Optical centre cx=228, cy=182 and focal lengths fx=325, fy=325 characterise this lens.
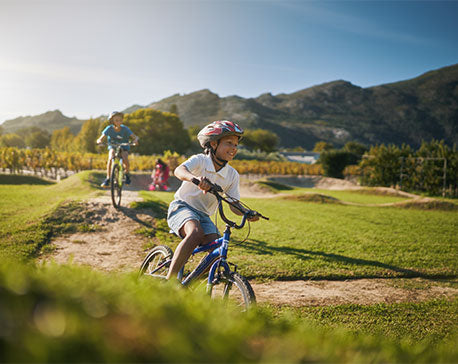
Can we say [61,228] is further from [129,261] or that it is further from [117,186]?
[129,261]

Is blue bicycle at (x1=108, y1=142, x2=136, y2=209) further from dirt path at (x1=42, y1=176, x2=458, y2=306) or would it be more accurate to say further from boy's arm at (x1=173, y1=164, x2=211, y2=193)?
boy's arm at (x1=173, y1=164, x2=211, y2=193)

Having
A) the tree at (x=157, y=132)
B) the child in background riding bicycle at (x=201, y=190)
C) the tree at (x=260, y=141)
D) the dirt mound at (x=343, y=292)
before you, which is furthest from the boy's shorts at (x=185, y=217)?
the tree at (x=260, y=141)

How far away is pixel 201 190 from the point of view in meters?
3.45

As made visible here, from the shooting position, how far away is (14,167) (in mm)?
20797

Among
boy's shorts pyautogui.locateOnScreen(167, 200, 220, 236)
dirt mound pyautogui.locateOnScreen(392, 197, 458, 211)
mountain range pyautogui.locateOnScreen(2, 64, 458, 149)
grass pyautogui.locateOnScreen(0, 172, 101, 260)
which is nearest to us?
boy's shorts pyautogui.locateOnScreen(167, 200, 220, 236)

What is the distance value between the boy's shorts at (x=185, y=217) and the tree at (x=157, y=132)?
52.2 meters

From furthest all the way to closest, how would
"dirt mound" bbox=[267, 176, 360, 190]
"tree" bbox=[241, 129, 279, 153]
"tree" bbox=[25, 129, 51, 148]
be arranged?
"tree" bbox=[25, 129, 51, 148] → "tree" bbox=[241, 129, 279, 153] → "dirt mound" bbox=[267, 176, 360, 190]

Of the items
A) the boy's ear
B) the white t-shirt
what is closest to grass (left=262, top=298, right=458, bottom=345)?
the white t-shirt

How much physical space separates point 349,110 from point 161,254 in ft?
704

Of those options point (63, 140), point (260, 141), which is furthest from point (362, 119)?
point (63, 140)

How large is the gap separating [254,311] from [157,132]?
58.0m

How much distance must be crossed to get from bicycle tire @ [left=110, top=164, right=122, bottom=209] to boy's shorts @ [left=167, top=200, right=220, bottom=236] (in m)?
5.20

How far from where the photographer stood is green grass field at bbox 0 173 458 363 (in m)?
0.90

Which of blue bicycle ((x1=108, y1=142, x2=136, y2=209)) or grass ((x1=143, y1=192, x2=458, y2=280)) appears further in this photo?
blue bicycle ((x1=108, y1=142, x2=136, y2=209))
